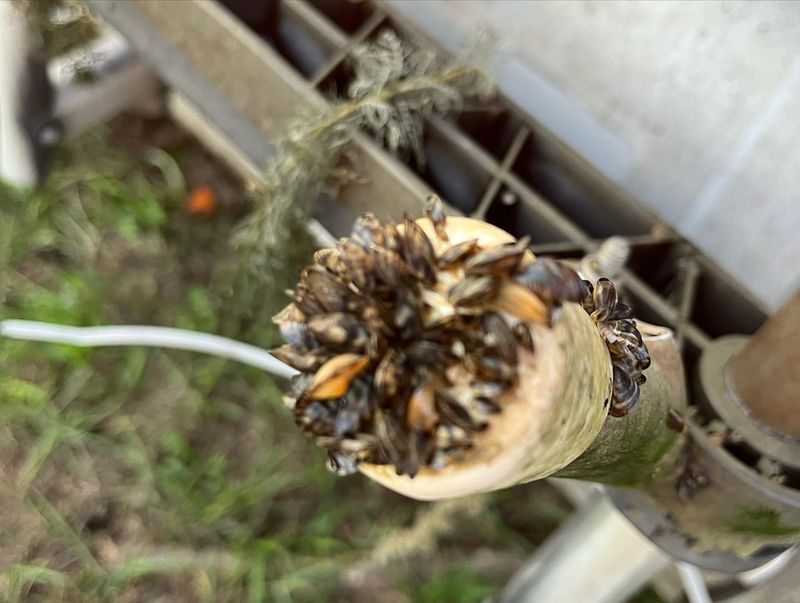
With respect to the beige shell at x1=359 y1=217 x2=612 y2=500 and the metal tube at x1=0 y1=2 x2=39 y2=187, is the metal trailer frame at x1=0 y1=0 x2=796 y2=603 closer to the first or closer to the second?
the metal tube at x1=0 y1=2 x2=39 y2=187

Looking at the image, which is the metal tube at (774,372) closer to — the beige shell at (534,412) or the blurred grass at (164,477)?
the beige shell at (534,412)

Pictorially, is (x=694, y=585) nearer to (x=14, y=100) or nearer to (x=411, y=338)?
(x=411, y=338)

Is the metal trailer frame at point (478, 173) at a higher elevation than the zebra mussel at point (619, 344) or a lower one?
lower

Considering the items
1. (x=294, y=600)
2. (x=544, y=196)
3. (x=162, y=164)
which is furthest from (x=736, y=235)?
(x=162, y=164)

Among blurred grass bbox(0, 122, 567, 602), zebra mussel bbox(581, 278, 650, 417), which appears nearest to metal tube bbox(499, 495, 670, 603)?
blurred grass bbox(0, 122, 567, 602)

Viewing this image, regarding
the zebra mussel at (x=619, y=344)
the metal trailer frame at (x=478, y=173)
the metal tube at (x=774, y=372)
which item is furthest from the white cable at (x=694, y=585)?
the zebra mussel at (x=619, y=344)

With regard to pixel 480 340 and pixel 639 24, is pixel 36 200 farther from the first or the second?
pixel 480 340
